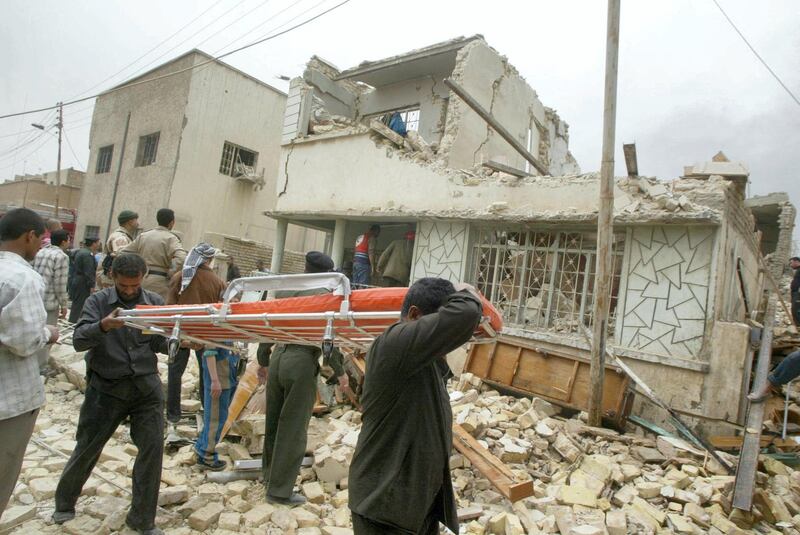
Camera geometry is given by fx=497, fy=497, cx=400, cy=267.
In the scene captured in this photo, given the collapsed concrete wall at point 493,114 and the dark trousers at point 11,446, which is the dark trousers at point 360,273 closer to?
the collapsed concrete wall at point 493,114

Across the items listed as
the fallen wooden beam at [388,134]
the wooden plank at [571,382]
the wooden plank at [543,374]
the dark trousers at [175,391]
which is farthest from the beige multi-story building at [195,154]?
the wooden plank at [571,382]

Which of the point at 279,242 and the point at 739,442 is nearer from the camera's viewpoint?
the point at 739,442

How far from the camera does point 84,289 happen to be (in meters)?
8.16

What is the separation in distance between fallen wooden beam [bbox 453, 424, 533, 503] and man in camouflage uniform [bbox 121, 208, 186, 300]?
330 cm

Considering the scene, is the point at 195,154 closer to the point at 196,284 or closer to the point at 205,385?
the point at 196,284

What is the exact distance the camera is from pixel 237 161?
62.0 ft

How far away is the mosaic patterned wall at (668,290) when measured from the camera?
6.38m

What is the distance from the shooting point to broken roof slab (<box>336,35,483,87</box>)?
36.8 feet

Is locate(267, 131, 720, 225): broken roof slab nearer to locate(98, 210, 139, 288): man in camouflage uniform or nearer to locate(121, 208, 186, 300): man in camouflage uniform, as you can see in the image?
locate(121, 208, 186, 300): man in camouflage uniform

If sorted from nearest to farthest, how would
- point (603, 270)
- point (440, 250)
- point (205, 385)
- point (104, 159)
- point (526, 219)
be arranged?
point (205, 385)
point (603, 270)
point (526, 219)
point (440, 250)
point (104, 159)

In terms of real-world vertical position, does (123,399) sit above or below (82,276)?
below

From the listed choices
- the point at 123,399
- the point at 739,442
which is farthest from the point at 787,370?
the point at 123,399

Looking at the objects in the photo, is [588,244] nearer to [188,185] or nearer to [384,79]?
[384,79]

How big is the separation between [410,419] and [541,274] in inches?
248
